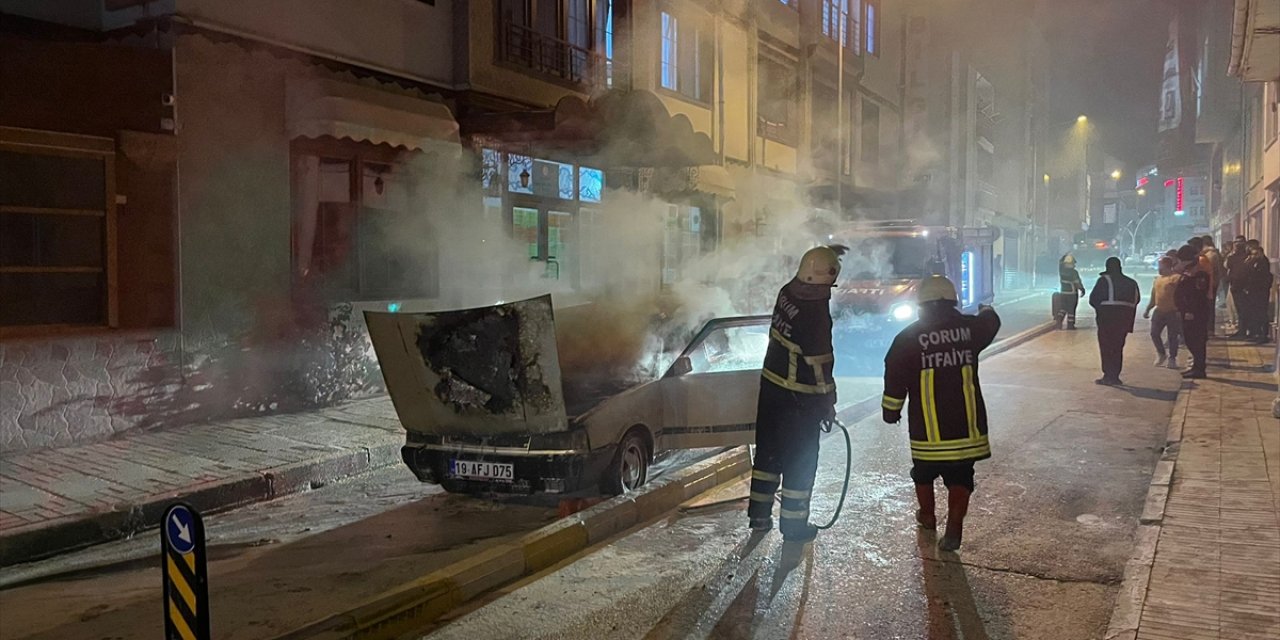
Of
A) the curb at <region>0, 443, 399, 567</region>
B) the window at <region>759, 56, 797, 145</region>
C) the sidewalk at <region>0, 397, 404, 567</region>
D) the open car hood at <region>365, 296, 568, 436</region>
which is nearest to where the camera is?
the curb at <region>0, 443, 399, 567</region>

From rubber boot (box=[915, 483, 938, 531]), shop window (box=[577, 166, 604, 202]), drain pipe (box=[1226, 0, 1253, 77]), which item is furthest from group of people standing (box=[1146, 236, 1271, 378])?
shop window (box=[577, 166, 604, 202])

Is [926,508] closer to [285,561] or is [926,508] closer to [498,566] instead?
[498,566]

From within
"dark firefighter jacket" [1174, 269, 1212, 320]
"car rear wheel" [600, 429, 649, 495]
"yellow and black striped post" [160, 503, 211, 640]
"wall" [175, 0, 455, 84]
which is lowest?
"car rear wheel" [600, 429, 649, 495]

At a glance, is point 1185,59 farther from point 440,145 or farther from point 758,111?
point 440,145

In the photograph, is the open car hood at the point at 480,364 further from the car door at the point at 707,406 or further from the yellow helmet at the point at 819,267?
the yellow helmet at the point at 819,267

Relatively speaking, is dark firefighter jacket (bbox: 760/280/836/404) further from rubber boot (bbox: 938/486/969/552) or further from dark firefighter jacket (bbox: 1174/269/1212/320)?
dark firefighter jacket (bbox: 1174/269/1212/320)

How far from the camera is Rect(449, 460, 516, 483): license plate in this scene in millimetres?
6090

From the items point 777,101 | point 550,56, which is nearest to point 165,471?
point 550,56

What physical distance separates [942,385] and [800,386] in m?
0.79

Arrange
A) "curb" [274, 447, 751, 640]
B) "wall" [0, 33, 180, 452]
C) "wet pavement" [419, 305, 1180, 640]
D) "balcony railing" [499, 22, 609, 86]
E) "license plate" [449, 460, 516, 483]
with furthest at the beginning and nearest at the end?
1. "balcony railing" [499, 22, 609, 86]
2. "wall" [0, 33, 180, 452]
3. "license plate" [449, 460, 516, 483]
4. "wet pavement" [419, 305, 1180, 640]
5. "curb" [274, 447, 751, 640]

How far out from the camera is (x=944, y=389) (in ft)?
16.4

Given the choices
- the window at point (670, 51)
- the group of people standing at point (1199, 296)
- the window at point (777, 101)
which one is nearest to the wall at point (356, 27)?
the window at point (670, 51)

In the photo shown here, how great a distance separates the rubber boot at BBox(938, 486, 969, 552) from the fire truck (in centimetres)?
863

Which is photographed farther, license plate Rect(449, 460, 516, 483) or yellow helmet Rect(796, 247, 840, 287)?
license plate Rect(449, 460, 516, 483)
